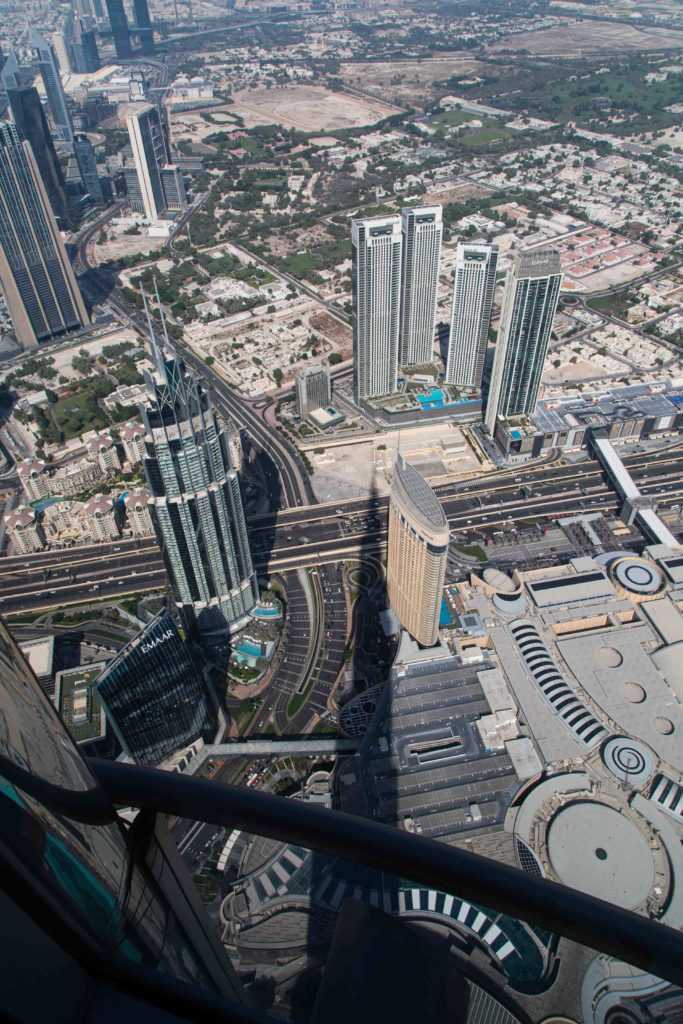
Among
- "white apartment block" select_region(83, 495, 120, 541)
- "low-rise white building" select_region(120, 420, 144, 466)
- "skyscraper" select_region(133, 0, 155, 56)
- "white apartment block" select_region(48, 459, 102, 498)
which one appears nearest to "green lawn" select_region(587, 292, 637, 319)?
"low-rise white building" select_region(120, 420, 144, 466)

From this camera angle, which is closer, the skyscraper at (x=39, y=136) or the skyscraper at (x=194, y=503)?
the skyscraper at (x=194, y=503)

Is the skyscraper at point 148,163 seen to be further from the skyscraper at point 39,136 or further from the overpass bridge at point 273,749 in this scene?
the overpass bridge at point 273,749

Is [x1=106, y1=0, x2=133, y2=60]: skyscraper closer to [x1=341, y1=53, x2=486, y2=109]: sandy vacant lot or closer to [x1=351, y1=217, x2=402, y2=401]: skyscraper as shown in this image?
[x1=341, y1=53, x2=486, y2=109]: sandy vacant lot

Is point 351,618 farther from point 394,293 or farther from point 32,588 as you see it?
point 394,293

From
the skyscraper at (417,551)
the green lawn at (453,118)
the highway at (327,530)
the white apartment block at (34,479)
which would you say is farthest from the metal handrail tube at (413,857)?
the green lawn at (453,118)

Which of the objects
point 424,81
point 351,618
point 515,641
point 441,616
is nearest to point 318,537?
point 351,618
